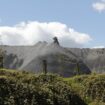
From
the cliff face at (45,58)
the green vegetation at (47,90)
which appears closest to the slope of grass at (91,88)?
the green vegetation at (47,90)

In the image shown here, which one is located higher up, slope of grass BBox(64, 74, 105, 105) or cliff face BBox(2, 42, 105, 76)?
cliff face BBox(2, 42, 105, 76)

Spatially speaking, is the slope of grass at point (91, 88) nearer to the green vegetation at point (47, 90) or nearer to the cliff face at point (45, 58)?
the green vegetation at point (47, 90)

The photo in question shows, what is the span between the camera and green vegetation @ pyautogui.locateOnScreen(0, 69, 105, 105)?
58.4 feet

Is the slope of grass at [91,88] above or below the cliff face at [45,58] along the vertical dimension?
below

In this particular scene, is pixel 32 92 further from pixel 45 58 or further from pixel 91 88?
pixel 45 58

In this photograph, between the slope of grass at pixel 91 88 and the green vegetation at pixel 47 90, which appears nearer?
the green vegetation at pixel 47 90

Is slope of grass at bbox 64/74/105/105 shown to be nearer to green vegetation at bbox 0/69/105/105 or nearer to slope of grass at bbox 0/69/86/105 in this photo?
green vegetation at bbox 0/69/105/105

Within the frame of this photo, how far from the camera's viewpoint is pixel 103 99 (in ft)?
78.4

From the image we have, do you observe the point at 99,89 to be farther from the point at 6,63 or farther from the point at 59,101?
the point at 6,63

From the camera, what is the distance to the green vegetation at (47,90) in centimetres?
1781

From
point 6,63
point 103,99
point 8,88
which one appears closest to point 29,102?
point 8,88

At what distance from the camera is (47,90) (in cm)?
1944

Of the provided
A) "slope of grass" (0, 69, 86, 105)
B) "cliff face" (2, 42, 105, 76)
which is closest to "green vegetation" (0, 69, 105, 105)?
"slope of grass" (0, 69, 86, 105)

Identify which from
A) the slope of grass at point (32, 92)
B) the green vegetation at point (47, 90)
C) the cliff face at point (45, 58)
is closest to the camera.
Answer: the slope of grass at point (32, 92)
